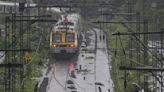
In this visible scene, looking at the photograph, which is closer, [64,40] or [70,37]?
[64,40]

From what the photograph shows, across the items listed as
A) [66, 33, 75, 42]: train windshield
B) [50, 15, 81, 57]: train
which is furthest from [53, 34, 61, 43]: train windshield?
[66, 33, 75, 42]: train windshield

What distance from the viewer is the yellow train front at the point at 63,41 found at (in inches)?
1500

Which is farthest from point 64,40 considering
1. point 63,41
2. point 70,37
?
point 70,37

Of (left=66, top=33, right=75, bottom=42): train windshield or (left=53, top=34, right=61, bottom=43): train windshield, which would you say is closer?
(left=53, top=34, right=61, bottom=43): train windshield

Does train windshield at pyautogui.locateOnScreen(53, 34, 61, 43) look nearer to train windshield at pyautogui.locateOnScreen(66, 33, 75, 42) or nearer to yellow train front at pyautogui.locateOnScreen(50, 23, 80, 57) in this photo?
yellow train front at pyautogui.locateOnScreen(50, 23, 80, 57)

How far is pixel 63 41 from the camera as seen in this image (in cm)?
3853

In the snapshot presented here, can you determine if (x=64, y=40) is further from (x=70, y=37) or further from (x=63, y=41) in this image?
(x=70, y=37)

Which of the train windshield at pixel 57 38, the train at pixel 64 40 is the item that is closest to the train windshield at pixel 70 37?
the train at pixel 64 40

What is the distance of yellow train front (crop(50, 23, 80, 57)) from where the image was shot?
125 ft

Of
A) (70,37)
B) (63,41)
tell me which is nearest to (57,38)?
(63,41)

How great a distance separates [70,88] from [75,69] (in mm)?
5862

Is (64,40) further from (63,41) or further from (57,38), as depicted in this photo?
(57,38)

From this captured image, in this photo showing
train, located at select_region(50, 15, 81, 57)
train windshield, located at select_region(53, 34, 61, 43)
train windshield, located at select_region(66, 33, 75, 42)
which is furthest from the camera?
train windshield, located at select_region(66, 33, 75, 42)

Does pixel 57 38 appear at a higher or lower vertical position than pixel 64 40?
higher
